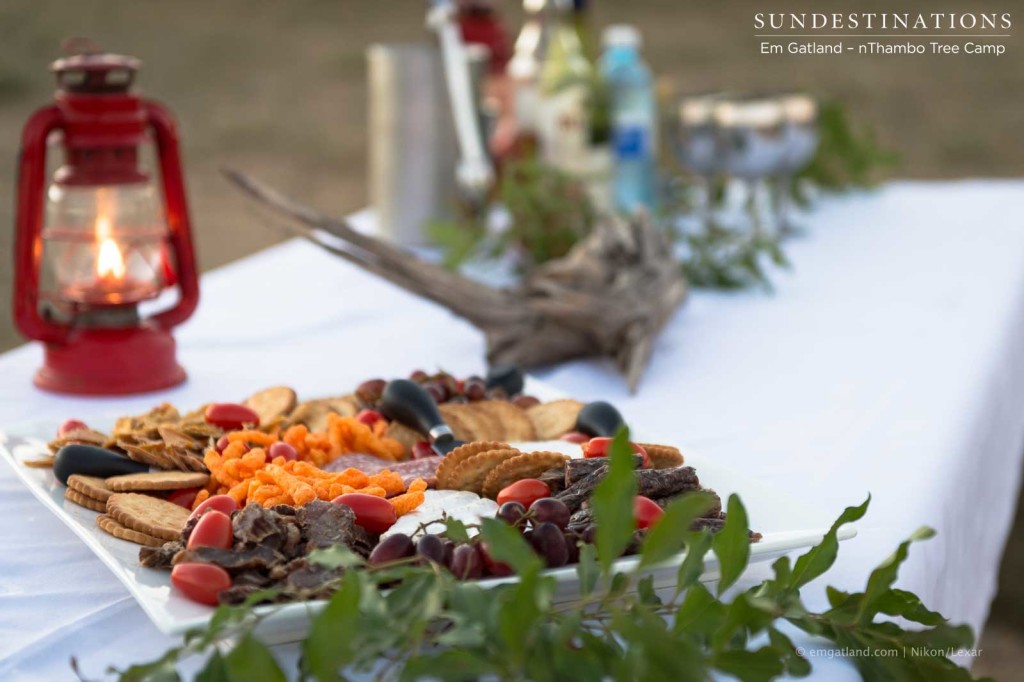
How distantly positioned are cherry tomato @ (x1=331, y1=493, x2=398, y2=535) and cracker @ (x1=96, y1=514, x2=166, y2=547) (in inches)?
4.1

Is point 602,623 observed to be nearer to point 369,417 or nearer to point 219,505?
point 219,505

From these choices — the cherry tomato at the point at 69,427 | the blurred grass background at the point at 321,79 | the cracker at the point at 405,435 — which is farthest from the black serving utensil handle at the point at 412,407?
the blurred grass background at the point at 321,79

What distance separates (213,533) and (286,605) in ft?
0.26

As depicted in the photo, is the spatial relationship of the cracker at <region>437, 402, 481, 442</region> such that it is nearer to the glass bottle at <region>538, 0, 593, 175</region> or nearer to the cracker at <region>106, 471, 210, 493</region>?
the cracker at <region>106, 471, 210, 493</region>

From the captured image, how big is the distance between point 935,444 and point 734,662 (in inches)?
20.1

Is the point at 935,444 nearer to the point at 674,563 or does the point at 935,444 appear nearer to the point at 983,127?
the point at 674,563

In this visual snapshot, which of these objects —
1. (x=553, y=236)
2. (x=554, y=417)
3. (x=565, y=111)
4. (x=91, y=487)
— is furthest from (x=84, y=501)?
(x=565, y=111)

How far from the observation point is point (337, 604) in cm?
44

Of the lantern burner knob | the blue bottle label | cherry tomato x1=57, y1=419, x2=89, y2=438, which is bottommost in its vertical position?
cherry tomato x1=57, y1=419, x2=89, y2=438

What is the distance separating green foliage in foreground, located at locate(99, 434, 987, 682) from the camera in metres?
0.44

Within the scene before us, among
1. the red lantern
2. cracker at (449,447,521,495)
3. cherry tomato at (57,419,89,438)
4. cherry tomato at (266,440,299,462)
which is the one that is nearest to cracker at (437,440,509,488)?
cracker at (449,447,521,495)

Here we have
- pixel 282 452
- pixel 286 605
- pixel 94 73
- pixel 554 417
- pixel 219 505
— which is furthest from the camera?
pixel 94 73

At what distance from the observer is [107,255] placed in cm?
112

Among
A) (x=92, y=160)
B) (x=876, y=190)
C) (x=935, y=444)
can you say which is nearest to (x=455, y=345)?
(x=92, y=160)
